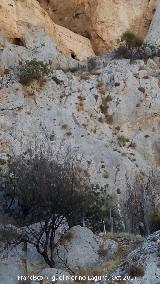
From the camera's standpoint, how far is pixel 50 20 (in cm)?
4441

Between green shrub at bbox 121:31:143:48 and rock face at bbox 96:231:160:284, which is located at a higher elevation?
green shrub at bbox 121:31:143:48

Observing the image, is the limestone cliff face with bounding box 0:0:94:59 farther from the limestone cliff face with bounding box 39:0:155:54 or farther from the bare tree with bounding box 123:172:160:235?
the bare tree with bounding box 123:172:160:235

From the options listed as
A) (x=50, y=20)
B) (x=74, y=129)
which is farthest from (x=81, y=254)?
(x=50, y=20)

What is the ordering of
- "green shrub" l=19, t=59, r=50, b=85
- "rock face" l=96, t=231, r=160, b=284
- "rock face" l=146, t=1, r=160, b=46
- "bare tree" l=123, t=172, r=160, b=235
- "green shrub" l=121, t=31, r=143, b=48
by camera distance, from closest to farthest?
"rock face" l=96, t=231, r=160, b=284, "bare tree" l=123, t=172, r=160, b=235, "green shrub" l=19, t=59, r=50, b=85, "green shrub" l=121, t=31, r=143, b=48, "rock face" l=146, t=1, r=160, b=46

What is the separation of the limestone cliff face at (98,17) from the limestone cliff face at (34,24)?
1659 mm

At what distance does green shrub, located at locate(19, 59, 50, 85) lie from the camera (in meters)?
35.8

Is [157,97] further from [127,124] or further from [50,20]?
[50,20]

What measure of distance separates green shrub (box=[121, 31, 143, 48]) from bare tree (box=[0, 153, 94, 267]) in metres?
12.9

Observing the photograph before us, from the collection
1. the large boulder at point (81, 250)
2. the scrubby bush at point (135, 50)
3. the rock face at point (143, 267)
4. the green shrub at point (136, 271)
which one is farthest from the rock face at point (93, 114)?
the green shrub at point (136, 271)

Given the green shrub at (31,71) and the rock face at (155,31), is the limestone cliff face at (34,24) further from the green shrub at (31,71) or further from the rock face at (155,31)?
the green shrub at (31,71)

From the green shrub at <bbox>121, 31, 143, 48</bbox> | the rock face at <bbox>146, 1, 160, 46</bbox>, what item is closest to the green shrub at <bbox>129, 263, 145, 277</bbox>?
the green shrub at <bbox>121, 31, 143, 48</bbox>

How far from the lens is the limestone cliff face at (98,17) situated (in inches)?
1837

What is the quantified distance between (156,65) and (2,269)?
911 inches

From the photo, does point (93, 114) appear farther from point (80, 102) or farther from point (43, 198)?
point (43, 198)
